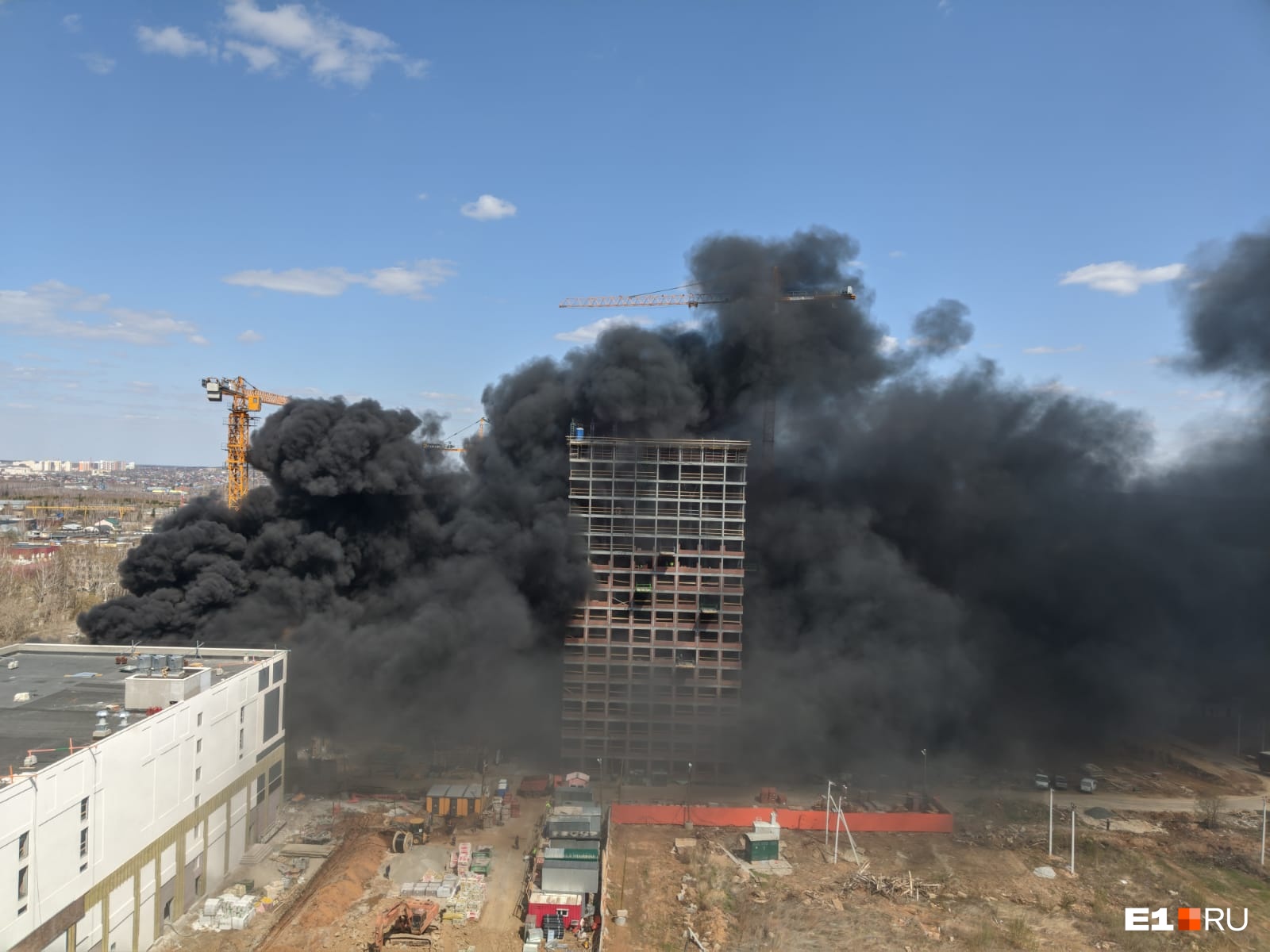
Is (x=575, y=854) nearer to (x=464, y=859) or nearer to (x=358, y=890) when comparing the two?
(x=464, y=859)

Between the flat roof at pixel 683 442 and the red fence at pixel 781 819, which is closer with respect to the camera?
the red fence at pixel 781 819

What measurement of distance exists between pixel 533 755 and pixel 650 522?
14.2 meters

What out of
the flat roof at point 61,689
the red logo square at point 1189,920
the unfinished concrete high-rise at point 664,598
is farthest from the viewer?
the unfinished concrete high-rise at point 664,598

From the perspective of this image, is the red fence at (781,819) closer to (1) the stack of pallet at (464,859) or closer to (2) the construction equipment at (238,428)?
(1) the stack of pallet at (464,859)

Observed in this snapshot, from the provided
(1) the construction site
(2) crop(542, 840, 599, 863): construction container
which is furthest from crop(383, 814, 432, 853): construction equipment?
(2) crop(542, 840, 599, 863): construction container

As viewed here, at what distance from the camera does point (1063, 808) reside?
1613 inches

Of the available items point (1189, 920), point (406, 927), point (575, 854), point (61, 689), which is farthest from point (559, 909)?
point (1189, 920)

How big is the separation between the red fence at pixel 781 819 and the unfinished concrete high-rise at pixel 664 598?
339 cm

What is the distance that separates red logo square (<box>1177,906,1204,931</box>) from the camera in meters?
29.9

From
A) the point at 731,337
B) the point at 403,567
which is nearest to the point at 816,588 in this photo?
the point at 731,337

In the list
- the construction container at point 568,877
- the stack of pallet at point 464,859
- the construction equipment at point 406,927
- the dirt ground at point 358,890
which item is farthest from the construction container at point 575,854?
the construction equipment at point 406,927

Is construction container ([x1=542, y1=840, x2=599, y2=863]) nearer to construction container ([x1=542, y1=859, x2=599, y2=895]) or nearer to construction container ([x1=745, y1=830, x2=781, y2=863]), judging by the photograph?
construction container ([x1=542, y1=859, x2=599, y2=895])

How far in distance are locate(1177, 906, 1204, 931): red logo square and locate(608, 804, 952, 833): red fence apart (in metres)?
9.00

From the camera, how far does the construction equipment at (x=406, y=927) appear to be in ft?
90.9
